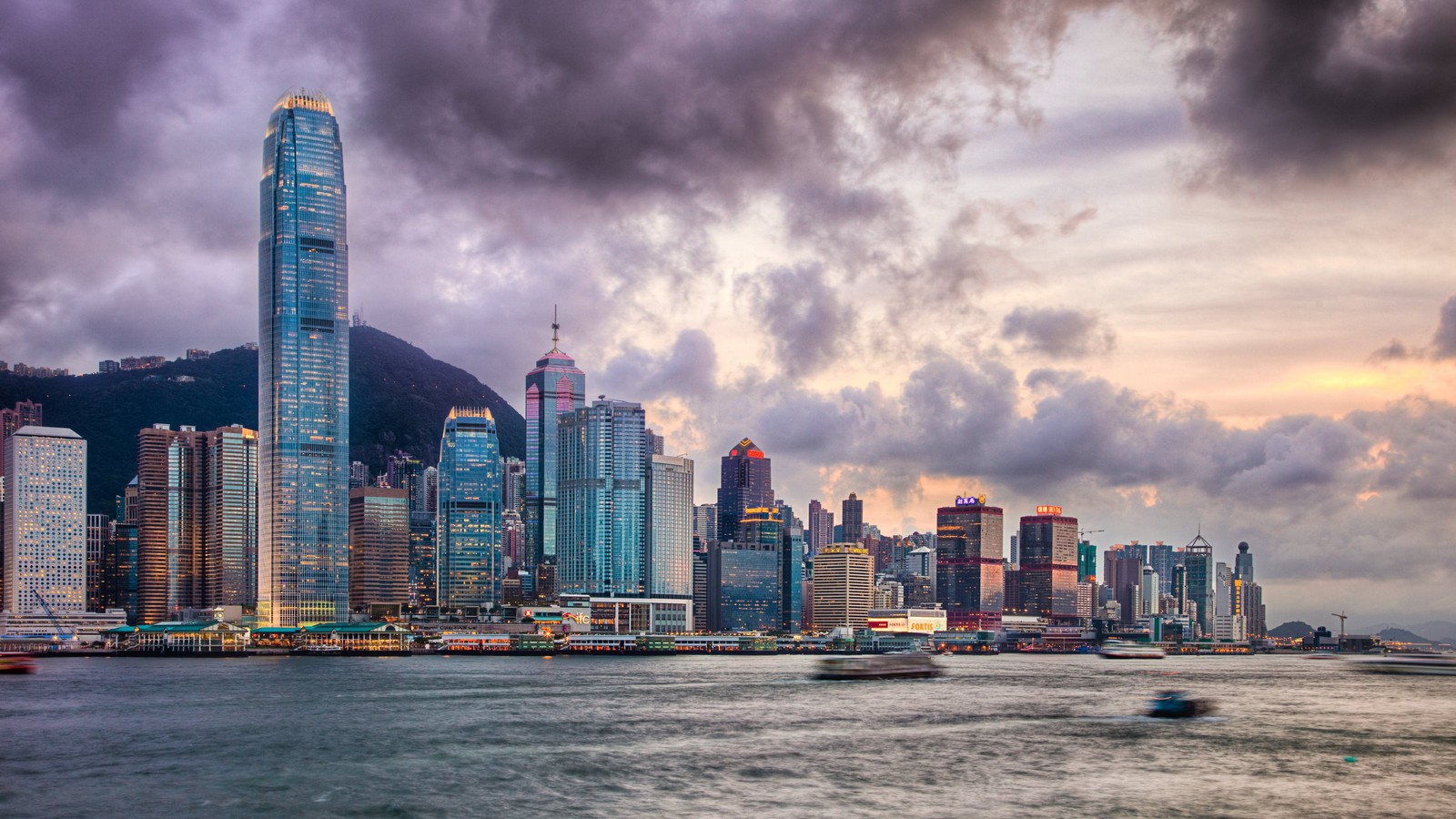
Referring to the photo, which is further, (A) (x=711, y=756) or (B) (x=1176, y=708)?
(B) (x=1176, y=708)

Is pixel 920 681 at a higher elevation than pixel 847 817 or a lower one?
lower

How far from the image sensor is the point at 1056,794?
75.4 metres

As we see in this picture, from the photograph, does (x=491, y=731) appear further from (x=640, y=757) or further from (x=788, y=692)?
(x=788, y=692)

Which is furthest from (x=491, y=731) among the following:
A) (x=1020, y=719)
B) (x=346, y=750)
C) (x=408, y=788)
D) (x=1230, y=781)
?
(x=1230, y=781)

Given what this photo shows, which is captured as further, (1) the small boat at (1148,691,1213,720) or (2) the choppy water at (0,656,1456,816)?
(1) the small boat at (1148,691,1213,720)

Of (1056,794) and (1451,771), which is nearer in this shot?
(1056,794)

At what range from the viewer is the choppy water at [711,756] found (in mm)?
73125

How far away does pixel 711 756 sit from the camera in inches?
3580

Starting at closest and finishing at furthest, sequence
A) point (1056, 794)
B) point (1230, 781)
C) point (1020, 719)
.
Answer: point (1056, 794)
point (1230, 781)
point (1020, 719)

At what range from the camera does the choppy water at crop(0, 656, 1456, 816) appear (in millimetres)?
73125

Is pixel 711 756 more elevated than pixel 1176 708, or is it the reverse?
pixel 711 756

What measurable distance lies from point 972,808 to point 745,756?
23.2 meters

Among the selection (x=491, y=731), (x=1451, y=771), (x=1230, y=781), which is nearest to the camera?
(x=1230, y=781)

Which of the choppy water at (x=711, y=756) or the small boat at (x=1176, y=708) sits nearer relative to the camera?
the choppy water at (x=711, y=756)
